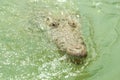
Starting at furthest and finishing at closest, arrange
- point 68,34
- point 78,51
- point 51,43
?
point 68,34, point 51,43, point 78,51

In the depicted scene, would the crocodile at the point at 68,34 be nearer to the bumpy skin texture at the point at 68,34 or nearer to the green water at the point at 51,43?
the bumpy skin texture at the point at 68,34

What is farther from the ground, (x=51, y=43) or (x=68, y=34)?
(x=68, y=34)

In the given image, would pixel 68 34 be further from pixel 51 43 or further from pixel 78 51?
pixel 78 51

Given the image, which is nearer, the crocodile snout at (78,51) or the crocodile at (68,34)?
the crocodile snout at (78,51)

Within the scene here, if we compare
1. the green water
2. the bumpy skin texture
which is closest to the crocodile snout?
the bumpy skin texture

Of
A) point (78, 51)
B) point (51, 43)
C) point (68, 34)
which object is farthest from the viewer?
point (68, 34)

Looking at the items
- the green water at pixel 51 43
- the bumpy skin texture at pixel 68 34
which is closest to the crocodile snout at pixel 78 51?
the bumpy skin texture at pixel 68 34

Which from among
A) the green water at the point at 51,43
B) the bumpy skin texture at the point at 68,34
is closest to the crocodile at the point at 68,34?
the bumpy skin texture at the point at 68,34

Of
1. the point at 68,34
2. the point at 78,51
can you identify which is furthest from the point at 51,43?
the point at 78,51

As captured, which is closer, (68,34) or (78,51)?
(78,51)
